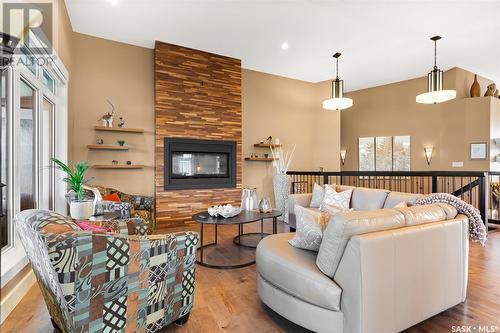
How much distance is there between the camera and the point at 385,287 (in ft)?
5.28

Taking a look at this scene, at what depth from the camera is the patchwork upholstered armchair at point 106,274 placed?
1.35 meters

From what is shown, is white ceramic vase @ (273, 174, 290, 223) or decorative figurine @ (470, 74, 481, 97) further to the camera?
decorative figurine @ (470, 74, 481, 97)

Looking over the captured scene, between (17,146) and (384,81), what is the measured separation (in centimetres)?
789

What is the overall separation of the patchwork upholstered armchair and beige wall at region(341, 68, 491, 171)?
7.16 meters

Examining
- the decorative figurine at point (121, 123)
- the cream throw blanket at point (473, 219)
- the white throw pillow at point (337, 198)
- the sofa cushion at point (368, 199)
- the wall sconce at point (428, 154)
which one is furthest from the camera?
the wall sconce at point (428, 154)

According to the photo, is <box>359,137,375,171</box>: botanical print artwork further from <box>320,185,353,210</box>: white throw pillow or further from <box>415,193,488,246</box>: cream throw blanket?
<box>415,193,488,246</box>: cream throw blanket

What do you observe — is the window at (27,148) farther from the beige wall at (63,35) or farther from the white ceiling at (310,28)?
the white ceiling at (310,28)

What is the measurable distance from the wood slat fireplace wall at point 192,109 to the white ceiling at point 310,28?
0.29 meters

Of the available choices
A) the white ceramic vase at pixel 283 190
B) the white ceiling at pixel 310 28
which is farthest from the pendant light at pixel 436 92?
the white ceramic vase at pixel 283 190

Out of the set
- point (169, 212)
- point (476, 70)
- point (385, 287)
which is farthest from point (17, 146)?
point (476, 70)

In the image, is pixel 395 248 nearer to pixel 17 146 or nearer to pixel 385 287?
pixel 385 287

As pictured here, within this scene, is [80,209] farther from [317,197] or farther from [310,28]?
[310,28]

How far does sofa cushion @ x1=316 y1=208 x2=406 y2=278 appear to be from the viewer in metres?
1.61

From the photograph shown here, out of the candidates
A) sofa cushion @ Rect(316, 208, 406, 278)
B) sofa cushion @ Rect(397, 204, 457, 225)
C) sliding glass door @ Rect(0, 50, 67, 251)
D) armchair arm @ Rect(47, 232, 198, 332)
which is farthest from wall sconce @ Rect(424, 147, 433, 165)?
sliding glass door @ Rect(0, 50, 67, 251)
